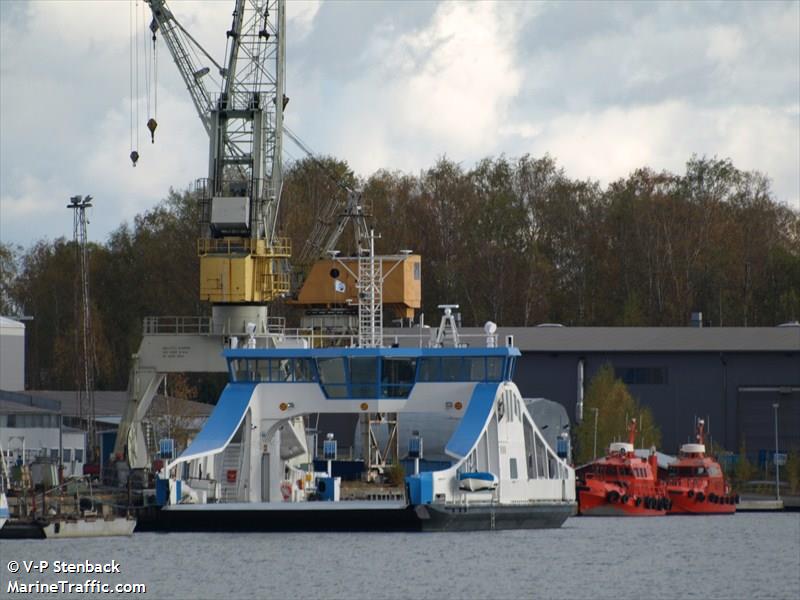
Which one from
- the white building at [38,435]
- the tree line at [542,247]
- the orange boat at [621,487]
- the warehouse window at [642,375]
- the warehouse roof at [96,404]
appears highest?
the tree line at [542,247]

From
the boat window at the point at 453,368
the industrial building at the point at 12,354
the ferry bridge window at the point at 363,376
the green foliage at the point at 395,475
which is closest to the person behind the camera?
the ferry bridge window at the point at 363,376

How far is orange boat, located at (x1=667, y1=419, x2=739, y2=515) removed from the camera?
317 feet

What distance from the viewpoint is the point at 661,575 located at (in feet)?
209

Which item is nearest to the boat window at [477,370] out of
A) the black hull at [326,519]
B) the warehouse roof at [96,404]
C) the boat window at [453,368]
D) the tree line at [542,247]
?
the boat window at [453,368]

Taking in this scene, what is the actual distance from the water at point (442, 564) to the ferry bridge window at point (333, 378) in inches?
208

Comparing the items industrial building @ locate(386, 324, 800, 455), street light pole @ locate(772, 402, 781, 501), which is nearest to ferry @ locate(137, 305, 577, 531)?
street light pole @ locate(772, 402, 781, 501)

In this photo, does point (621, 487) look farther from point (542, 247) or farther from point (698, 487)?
point (542, 247)

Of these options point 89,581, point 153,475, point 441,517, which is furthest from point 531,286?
point 89,581

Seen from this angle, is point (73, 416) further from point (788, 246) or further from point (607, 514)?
point (788, 246)

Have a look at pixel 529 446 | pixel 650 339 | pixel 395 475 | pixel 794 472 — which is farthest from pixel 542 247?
pixel 529 446

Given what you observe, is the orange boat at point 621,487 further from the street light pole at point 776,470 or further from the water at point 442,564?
the water at point 442,564

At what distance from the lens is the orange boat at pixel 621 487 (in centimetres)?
9375

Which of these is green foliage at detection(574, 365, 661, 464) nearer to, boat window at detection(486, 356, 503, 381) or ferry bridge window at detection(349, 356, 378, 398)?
boat window at detection(486, 356, 503, 381)

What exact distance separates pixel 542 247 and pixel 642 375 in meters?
29.6
